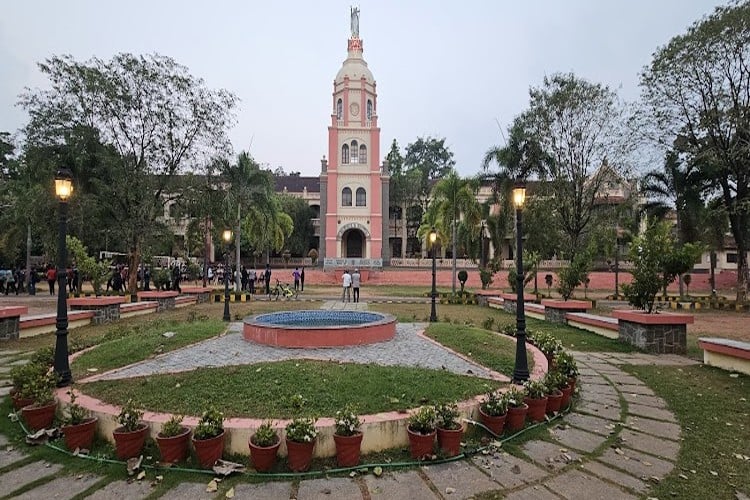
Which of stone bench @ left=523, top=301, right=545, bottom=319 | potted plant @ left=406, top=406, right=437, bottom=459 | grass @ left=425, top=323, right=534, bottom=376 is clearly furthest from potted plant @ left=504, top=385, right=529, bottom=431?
stone bench @ left=523, top=301, right=545, bottom=319

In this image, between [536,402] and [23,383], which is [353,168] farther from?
[536,402]

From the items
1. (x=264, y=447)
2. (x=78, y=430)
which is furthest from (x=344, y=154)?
(x=264, y=447)

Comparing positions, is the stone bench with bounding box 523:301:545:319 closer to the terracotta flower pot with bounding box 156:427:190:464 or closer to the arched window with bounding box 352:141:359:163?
the terracotta flower pot with bounding box 156:427:190:464

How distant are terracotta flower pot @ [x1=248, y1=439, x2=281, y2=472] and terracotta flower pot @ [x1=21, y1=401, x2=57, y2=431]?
8.45 feet

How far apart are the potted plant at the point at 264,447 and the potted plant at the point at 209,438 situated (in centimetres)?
29

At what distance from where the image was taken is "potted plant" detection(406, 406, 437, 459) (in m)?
3.84

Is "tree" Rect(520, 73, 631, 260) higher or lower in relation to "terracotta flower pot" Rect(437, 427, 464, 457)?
higher

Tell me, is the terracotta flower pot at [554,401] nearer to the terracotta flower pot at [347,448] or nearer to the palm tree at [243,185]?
the terracotta flower pot at [347,448]

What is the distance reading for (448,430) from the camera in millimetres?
3941

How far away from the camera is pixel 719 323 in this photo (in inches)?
564

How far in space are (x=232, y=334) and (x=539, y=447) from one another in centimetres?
674

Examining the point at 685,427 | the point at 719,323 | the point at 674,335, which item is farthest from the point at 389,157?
the point at 685,427

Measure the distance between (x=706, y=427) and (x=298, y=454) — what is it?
4577mm

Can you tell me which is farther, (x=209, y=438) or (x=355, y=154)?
(x=355, y=154)
